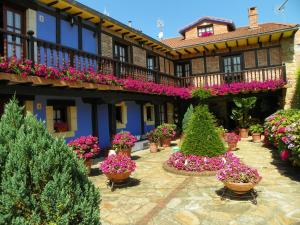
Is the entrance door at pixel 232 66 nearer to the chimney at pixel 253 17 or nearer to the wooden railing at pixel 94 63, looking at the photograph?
the wooden railing at pixel 94 63

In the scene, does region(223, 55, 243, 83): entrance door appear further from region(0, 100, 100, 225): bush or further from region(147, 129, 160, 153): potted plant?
region(0, 100, 100, 225): bush

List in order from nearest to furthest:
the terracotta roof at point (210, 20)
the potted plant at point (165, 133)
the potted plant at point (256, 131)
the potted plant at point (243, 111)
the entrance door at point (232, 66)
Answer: the potted plant at point (165, 133), the potted plant at point (256, 131), the potted plant at point (243, 111), the entrance door at point (232, 66), the terracotta roof at point (210, 20)

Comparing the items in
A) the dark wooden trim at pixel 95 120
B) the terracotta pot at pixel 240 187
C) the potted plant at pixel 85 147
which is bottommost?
the terracotta pot at pixel 240 187

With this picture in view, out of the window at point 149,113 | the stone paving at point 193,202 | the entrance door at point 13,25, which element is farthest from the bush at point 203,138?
the window at point 149,113

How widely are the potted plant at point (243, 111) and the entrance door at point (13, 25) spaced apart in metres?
11.8

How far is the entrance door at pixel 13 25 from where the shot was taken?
8331 millimetres

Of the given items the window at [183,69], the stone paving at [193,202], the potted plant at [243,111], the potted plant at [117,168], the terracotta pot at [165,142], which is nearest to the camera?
the stone paving at [193,202]

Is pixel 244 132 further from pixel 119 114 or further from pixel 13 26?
pixel 13 26

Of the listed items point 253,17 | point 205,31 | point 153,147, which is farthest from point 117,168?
point 205,31

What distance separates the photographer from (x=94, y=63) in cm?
1142

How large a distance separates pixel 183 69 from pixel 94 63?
32.5 ft

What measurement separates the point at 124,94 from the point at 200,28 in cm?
1252

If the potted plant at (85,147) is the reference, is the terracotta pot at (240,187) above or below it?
below

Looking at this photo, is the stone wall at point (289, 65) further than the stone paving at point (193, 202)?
Yes
